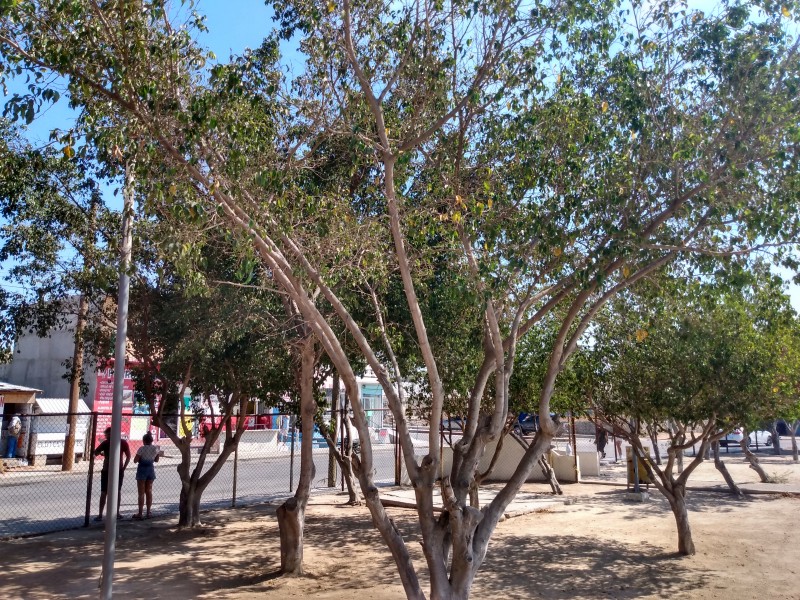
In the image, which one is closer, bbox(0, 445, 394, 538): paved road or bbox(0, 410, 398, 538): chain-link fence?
bbox(0, 445, 394, 538): paved road

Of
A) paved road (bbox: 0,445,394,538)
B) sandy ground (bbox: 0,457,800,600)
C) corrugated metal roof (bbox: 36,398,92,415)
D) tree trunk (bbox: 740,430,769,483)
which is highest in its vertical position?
corrugated metal roof (bbox: 36,398,92,415)

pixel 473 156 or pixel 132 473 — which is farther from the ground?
pixel 473 156

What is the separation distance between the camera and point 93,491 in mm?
18938

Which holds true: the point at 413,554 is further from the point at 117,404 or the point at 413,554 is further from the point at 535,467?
the point at 535,467

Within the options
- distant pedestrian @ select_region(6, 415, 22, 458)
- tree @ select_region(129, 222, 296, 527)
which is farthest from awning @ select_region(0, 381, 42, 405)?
tree @ select_region(129, 222, 296, 527)

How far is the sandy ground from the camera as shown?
30.4ft

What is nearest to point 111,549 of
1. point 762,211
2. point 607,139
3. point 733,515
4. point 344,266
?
point 344,266

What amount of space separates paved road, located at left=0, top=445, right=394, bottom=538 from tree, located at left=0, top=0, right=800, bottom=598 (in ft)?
28.0

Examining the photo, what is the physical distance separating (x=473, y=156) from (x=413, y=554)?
643 cm

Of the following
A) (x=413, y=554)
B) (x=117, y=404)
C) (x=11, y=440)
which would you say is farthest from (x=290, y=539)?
(x=11, y=440)

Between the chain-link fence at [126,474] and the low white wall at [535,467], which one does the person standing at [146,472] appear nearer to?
the chain-link fence at [126,474]

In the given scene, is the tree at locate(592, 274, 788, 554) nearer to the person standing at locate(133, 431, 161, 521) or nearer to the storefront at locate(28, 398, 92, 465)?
the person standing at locate(133, 431, 161, 521)

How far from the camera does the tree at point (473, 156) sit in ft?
23.5

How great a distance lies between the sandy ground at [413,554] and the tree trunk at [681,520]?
0.18 m
